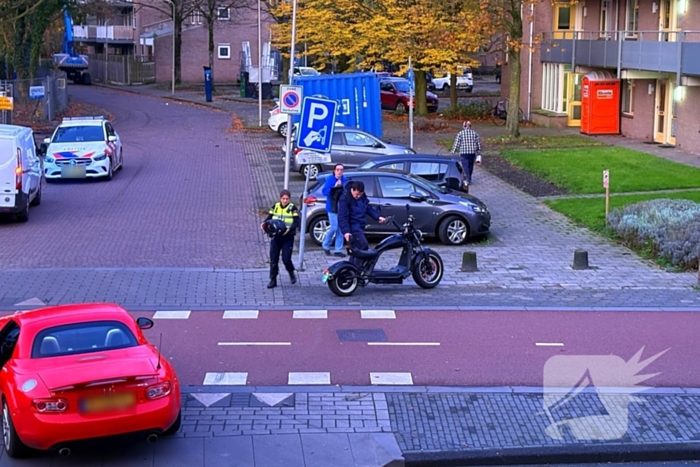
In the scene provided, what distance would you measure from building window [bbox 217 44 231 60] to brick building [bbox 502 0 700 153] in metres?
32.6

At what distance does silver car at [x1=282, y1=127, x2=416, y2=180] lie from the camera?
1048 inches

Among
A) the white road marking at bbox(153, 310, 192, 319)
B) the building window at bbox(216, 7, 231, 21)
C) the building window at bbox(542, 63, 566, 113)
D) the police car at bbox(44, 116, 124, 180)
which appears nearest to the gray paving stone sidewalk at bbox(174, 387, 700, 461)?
the white road marking at bbox(153, 310, 192, 319)

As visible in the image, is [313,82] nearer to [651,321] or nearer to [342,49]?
[342,49]

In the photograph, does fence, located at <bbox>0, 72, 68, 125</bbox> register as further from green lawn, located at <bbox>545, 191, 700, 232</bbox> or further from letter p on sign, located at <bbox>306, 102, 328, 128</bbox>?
letter p on sign, located at <bbox>306, 102, 328, 128</bbox>

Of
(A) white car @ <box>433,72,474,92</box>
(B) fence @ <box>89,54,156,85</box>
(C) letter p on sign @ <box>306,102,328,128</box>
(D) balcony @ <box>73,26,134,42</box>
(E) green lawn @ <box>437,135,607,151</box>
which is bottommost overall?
(E) green lawn @ <box>437,135,607,151</box>

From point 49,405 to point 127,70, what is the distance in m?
69.1

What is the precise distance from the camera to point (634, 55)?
3359 cm

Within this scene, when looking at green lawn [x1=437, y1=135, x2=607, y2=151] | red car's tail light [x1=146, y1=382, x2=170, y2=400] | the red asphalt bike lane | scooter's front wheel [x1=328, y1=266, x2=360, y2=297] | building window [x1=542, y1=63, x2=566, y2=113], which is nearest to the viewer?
red car's tail light [x1=146, y1=382, x2=170, y2=400]

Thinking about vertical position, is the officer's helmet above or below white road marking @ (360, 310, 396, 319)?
above

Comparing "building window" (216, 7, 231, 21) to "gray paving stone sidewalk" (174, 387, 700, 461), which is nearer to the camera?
"gray paving stone sidewalk" (174, 387, 700, 461)

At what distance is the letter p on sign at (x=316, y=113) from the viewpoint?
51.2ft

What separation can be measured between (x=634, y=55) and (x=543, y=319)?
23.2 m

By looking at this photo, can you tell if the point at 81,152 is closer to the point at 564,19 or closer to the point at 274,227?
the point at 274,227

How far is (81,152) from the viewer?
26875mm
